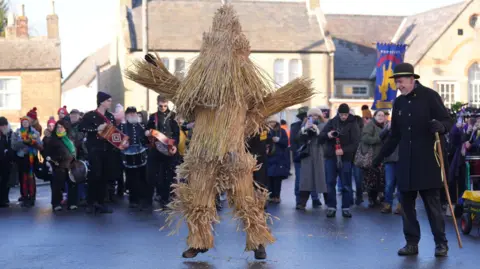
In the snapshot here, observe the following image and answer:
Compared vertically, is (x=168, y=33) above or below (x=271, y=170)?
above

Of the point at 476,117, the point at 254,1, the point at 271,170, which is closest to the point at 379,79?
the point at 271,170

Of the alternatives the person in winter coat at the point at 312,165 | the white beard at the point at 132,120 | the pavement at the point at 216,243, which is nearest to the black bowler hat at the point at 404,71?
the pavement at the point at 216,243

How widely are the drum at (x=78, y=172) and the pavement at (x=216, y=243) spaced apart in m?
0.73

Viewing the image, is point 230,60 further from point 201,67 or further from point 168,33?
point 168,33

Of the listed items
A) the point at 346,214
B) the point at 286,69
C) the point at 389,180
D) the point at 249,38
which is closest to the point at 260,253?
the point at 346,214

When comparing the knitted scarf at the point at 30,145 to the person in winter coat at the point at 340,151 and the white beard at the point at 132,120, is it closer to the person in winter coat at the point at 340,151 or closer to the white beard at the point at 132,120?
the white beard at the point at 132,120

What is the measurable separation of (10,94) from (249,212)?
37023 mm

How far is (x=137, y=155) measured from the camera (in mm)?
15102

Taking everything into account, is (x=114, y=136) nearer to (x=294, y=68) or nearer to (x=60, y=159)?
(x=60, y=159)

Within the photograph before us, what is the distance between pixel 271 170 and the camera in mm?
17172

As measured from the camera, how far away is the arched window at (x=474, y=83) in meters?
50.1

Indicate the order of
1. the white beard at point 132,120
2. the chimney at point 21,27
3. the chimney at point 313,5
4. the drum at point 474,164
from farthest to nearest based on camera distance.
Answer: the chimney at point 313,5 < the chimney at point 21,27 < the white beard at point 132,120 < the drum at point 474,164

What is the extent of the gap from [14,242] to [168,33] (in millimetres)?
37678

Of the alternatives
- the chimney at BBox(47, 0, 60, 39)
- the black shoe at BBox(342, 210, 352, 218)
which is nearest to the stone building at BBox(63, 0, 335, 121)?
the chimney at BBox(47, 0, 60, 39)
